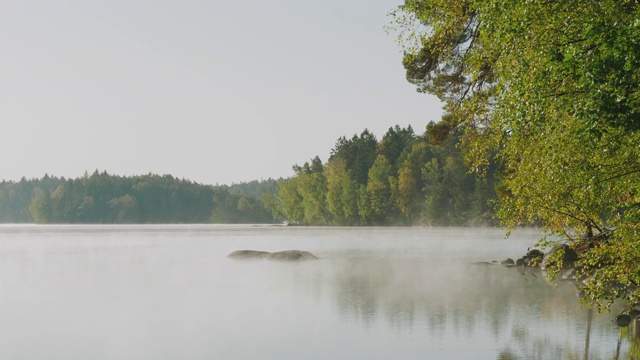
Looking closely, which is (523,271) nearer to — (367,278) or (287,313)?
(367,278)

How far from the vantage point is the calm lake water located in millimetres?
20531

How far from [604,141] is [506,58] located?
2103mm

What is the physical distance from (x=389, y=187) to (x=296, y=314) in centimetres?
12171

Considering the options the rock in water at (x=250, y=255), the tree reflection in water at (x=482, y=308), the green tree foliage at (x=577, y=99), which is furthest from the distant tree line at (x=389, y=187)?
the green tree foliage at (x=577, y=99)

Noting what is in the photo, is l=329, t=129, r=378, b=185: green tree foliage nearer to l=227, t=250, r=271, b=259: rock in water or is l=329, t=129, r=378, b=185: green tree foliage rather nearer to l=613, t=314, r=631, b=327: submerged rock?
l=227, t=250, r=271, b=259: rock in water

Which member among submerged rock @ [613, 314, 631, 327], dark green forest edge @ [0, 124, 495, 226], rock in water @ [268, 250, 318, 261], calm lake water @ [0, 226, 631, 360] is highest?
dark green forest edge @ [0, 124, 495, 226]

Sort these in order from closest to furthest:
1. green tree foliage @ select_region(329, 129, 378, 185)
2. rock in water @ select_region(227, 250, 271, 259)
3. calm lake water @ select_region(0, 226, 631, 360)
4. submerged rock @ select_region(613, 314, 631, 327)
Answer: calm lake water @ select_region(0, 226, 631, 360) → submerged rock @ select_region(613, 314, 631, 327) → rock in water @ select_region(227, 250, 271, 259) → green tree foliage @ select_region(329, 129, 378, 185)

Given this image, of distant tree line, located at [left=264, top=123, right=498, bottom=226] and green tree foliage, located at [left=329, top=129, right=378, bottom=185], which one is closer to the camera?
distant tree line, located at [left=264, top=123, right=498, bottom=226]

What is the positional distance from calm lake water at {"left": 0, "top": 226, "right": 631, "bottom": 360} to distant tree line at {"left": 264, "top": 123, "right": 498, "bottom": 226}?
81.0m

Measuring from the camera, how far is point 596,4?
41.0 ft

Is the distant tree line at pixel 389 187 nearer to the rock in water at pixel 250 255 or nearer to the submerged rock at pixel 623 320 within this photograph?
the rock in water at pixel 250 255

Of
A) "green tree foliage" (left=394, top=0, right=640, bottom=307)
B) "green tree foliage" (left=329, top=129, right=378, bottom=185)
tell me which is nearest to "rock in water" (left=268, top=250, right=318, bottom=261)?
"green tree foliage" (left=394, top=0, right=640, bottom=307)

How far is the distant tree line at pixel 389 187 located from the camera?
5231 inches

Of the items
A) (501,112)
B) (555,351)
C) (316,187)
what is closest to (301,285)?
(555,351)
